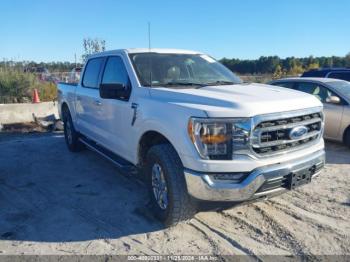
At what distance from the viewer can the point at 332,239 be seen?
3740 mm

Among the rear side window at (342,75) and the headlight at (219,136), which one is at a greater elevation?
the rear side window at (342,75)

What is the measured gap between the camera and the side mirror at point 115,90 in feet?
14.5

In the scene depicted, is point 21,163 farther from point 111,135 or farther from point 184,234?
point 184,234

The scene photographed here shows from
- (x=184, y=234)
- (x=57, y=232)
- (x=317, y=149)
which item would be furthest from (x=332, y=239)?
(x=57, y=232)

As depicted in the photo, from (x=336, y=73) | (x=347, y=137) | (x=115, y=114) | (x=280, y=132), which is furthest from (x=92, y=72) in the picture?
(x=336, y=73)

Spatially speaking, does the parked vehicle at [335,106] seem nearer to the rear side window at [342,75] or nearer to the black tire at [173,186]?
the rear side window at [342,75]

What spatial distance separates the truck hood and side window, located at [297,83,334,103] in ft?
13.3

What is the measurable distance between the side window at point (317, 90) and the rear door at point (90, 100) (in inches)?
190

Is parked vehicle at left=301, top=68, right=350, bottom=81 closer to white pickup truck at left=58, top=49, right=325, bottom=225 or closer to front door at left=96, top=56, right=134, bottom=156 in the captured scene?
white pickup truck at left=58, top=49, right=325, bottom=225

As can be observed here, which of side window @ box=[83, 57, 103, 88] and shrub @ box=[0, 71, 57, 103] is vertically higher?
side window @ box=[83, 57, 103, 88]

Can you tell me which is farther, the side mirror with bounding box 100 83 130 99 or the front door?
the front door

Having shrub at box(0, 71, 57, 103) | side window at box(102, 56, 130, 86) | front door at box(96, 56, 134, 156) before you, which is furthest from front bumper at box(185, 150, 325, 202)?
shrub at box(0, 71, 57, 103)

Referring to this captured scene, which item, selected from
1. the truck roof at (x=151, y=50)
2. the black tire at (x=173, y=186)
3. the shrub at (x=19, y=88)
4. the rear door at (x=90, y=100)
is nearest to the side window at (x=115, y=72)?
the truck roof at (x=151, y=50)

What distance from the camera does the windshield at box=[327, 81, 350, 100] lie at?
7750 millimetres
